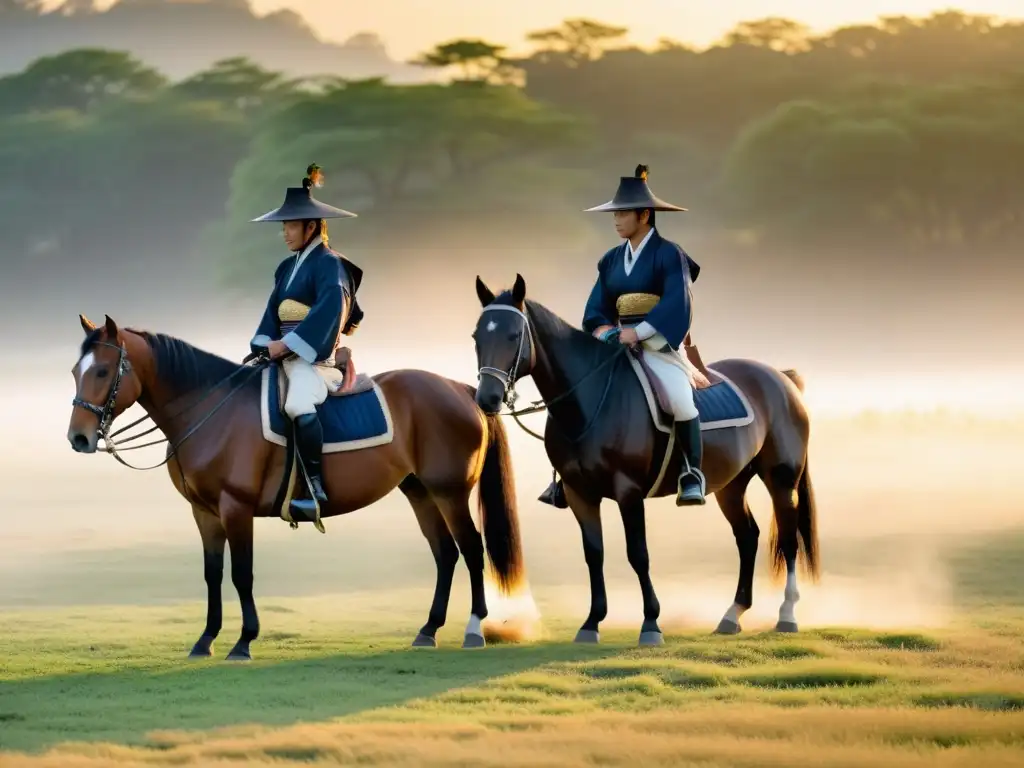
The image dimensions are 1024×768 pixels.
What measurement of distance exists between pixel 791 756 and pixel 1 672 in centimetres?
617

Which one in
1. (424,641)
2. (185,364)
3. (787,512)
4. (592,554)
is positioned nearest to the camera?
(592,554)

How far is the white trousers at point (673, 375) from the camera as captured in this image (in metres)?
12.2

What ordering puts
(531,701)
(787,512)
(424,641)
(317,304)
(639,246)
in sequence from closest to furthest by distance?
(531,701)
(317,304)
(639,246)
(424,641)
(787,512)

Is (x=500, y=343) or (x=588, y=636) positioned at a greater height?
(x=500, y=343)

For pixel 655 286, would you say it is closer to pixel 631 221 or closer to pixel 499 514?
pixel 631 221

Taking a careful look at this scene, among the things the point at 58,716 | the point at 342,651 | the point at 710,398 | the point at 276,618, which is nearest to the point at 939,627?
the point at 710,398

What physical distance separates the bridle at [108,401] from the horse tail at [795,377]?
17.8ft

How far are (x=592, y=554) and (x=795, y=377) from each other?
290 centimetres

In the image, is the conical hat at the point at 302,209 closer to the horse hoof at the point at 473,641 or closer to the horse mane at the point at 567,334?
the horse mane at the point at 567,334

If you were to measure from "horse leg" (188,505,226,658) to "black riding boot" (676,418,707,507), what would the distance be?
11.1 ft

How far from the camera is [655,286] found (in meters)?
12.5

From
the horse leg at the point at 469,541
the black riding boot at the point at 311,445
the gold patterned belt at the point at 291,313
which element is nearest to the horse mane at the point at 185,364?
the gold patterned belt at the point at 291,313

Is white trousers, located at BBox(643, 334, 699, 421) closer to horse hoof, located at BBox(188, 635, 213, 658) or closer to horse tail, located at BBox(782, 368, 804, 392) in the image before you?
horse tail, located at BBox(782, 368, 804, 392)

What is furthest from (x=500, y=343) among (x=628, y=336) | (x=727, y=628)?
(x=727, y=628)
